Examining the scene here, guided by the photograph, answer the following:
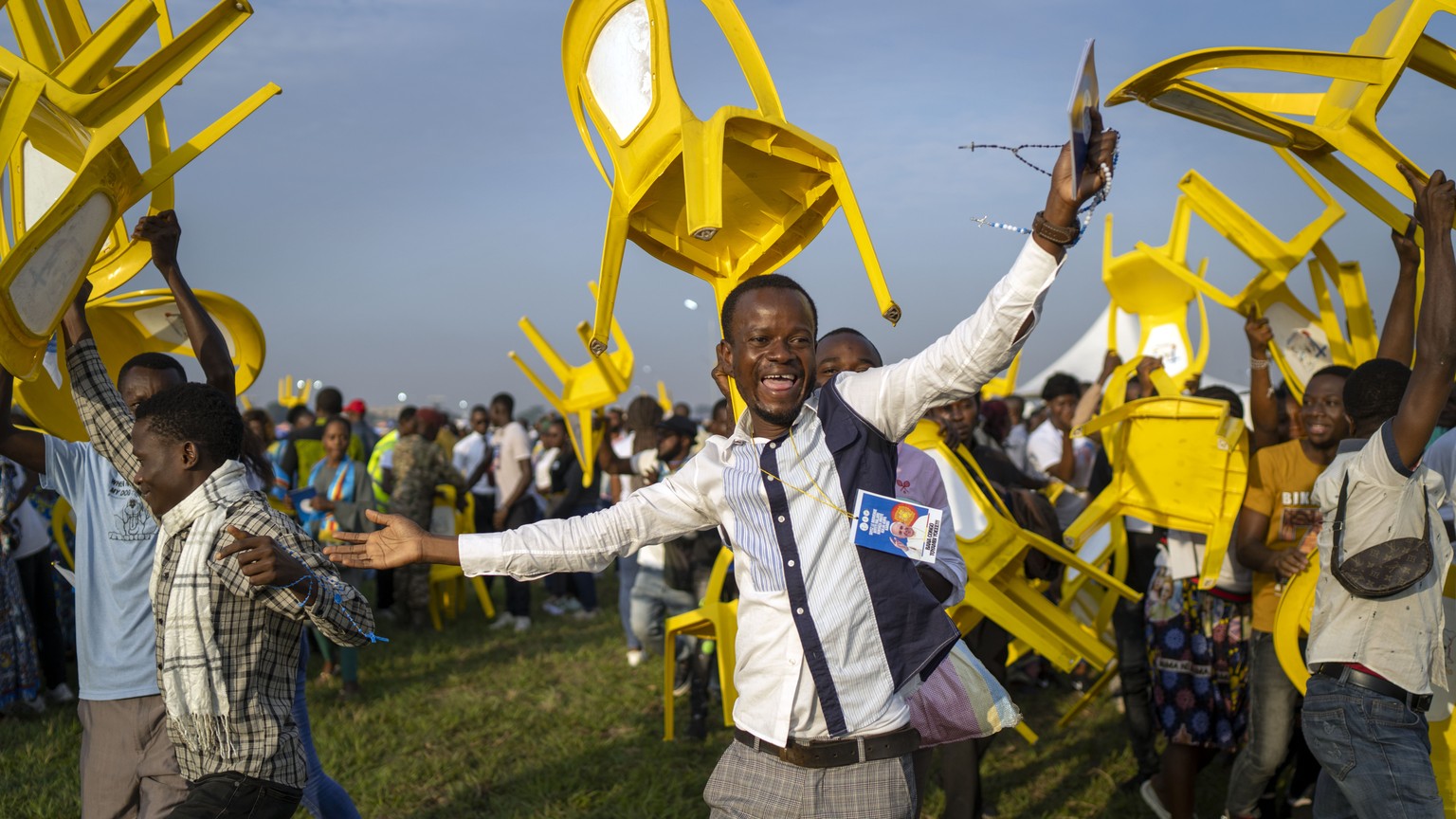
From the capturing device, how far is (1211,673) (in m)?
4.75

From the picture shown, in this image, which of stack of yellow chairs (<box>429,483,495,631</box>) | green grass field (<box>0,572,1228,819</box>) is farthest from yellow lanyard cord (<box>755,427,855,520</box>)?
stack of yellow chairs (<box>429,483,495,631</box>)

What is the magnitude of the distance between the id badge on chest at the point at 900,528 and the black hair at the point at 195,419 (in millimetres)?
1781

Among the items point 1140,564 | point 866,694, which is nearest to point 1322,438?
point 1140,564

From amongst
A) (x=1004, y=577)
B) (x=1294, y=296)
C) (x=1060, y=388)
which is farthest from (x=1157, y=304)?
(x=1004, y=577)

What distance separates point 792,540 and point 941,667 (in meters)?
0.72

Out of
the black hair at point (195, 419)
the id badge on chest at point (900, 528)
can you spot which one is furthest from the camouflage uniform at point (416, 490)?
the id badge on chest at point (900, 528)

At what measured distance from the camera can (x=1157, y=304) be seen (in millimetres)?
7738

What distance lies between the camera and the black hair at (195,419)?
3.02 meters

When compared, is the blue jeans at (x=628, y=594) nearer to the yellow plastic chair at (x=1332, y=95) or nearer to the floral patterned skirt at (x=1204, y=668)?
the floral patterned skirt at (x=1204, y=668)

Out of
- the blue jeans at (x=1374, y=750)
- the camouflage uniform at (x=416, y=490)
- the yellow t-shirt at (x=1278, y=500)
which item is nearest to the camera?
Answer: the blue jeans at (x=1374, y=750)

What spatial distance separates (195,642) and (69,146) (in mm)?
1331

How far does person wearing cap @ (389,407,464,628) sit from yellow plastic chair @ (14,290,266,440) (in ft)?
15.7

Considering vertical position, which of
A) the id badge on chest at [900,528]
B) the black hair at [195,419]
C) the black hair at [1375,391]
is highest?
the black hair at [1375,391]

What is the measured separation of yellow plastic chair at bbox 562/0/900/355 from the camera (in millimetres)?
2928
